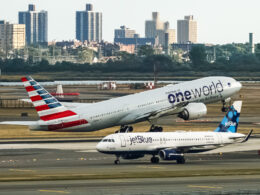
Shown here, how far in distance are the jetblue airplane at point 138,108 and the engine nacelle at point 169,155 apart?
16.2 m

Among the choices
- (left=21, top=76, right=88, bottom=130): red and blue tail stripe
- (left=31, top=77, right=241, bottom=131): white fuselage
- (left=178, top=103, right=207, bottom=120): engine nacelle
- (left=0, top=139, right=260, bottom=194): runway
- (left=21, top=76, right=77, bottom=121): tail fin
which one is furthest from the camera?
(left=178, top=103, right=207, bottom=120): engine nacelle

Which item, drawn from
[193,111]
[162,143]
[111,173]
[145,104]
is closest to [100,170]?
[111,173]

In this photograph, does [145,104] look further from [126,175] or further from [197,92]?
[126,175]

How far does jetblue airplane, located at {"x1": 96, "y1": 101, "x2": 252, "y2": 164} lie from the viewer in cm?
7650

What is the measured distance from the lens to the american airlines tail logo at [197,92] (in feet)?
329

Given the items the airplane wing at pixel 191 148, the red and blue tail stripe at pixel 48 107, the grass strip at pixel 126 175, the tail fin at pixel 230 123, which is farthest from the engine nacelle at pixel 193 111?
the grass strip at pixel 126 175

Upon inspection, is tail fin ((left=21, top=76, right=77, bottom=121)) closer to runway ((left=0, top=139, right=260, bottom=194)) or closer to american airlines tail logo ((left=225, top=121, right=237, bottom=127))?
runway ((left=0, top=139, right=260, bottom=194))

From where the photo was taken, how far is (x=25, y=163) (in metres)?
80.3

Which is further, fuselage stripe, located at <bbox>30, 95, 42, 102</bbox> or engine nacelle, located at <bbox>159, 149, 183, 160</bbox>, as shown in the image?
fuselage stripe, located at <bbox>30, 95, 42, 102</bbox>

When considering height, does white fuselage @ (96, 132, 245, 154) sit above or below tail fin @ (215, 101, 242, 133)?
below

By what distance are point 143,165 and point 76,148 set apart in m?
17.5

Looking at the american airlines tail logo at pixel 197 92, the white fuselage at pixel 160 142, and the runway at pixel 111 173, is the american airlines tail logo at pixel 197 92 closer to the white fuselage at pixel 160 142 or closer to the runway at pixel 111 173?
the runway at pixel 111 173

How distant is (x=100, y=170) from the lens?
7300 centimetres

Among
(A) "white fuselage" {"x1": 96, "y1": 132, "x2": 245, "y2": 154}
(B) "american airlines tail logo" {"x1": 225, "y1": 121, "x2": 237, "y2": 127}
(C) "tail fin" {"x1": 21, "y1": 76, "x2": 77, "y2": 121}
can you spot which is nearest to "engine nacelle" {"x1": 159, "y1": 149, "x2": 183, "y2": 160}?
(A) "white fuselage" {"x1": 96, "y1": 132, "x2": 245, "y2": 154}
